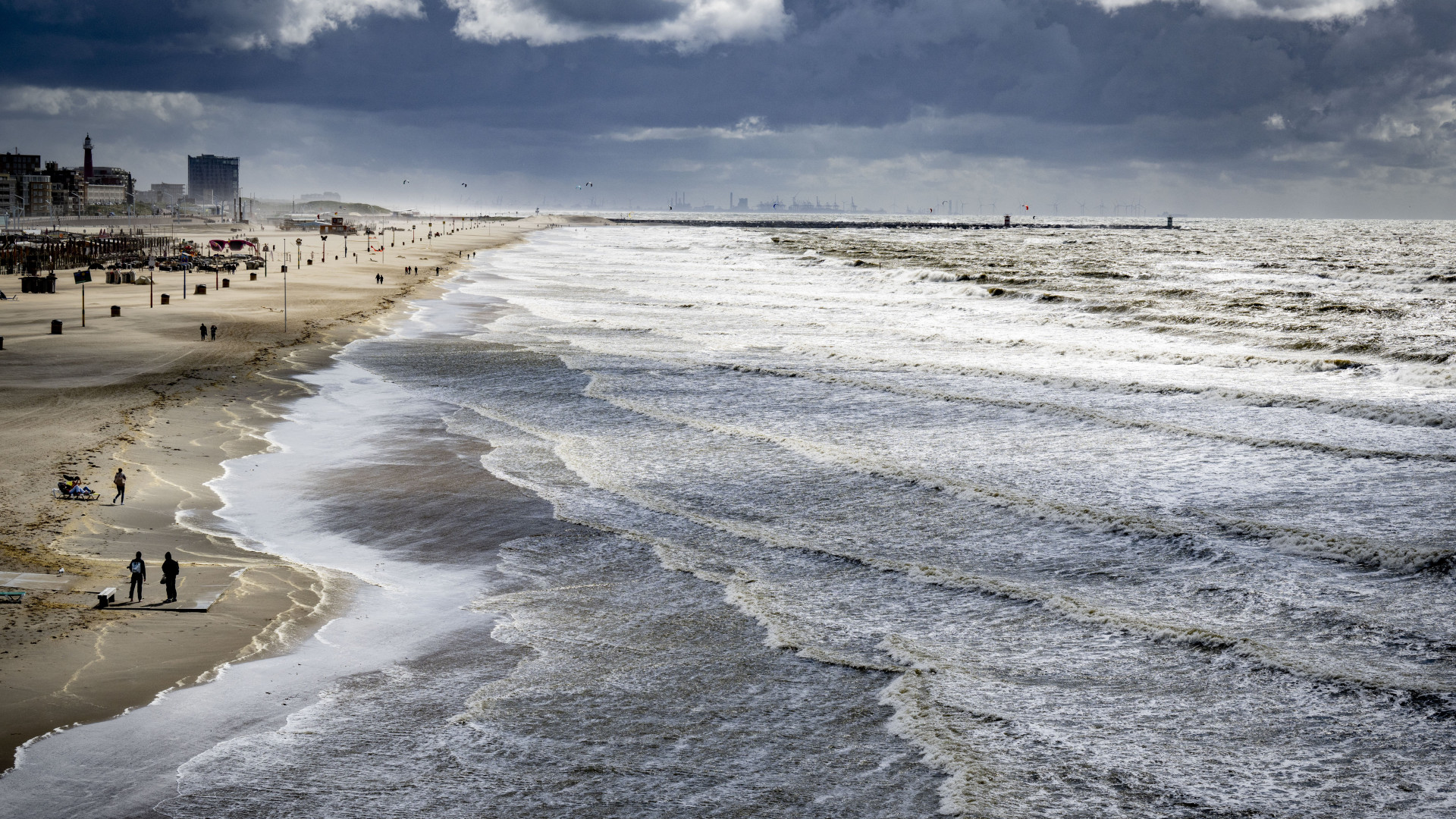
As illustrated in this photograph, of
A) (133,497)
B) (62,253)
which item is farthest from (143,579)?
(62,253)

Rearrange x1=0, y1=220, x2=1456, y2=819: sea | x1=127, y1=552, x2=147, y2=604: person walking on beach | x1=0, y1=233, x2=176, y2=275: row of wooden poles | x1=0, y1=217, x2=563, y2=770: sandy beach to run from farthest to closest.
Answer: x1=0, y1=233, x2=176, y2=275: row of wooden poles → x1=127, y1=552, x2=147, y2=604: person walking on beach → x1=0, y1=217, x2=563, y2=770: sandy beach → x1=0, y1=220, x2=1456, y2=819: sea

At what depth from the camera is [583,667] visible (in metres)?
15.8

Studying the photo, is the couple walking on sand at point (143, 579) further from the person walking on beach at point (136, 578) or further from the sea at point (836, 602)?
the sea at point (836, 602)

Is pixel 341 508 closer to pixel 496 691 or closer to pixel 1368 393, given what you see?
pixel 496 691

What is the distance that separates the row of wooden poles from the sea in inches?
2567

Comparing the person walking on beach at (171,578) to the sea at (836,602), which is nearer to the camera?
the sea at (836,602)

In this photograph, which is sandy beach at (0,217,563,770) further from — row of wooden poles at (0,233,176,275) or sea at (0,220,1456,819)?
row of wooden poles at (0,233,176,275)

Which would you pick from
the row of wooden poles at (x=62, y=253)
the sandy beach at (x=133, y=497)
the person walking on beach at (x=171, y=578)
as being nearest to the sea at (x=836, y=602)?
the sandy beach at (x=133, y=497)

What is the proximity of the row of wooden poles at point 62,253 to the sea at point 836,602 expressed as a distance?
65.2m

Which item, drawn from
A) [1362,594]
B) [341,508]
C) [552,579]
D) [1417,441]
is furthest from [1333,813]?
[1417,441]

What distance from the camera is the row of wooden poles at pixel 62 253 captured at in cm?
9631

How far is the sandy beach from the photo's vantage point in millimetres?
15133

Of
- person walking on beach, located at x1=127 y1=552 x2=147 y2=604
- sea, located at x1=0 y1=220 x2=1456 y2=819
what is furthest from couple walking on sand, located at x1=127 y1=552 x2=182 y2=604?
sea, located at x1=0 y1=220 x2=1456 y2=819

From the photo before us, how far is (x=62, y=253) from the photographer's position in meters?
121
